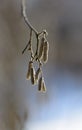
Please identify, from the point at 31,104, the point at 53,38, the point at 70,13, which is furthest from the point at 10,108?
the point at 70,13

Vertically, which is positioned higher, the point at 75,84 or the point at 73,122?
the point at 75,84

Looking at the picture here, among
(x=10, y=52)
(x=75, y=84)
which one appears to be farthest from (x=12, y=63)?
(x=75, y=84)

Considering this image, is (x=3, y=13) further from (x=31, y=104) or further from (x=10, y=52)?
(x=31, y=104)

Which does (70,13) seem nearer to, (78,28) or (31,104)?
(78,28)

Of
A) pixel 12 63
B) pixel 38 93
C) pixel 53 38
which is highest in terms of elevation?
pixel 53 38

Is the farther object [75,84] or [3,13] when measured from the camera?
[75,84]

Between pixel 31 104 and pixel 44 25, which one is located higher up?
pixel 44 25
